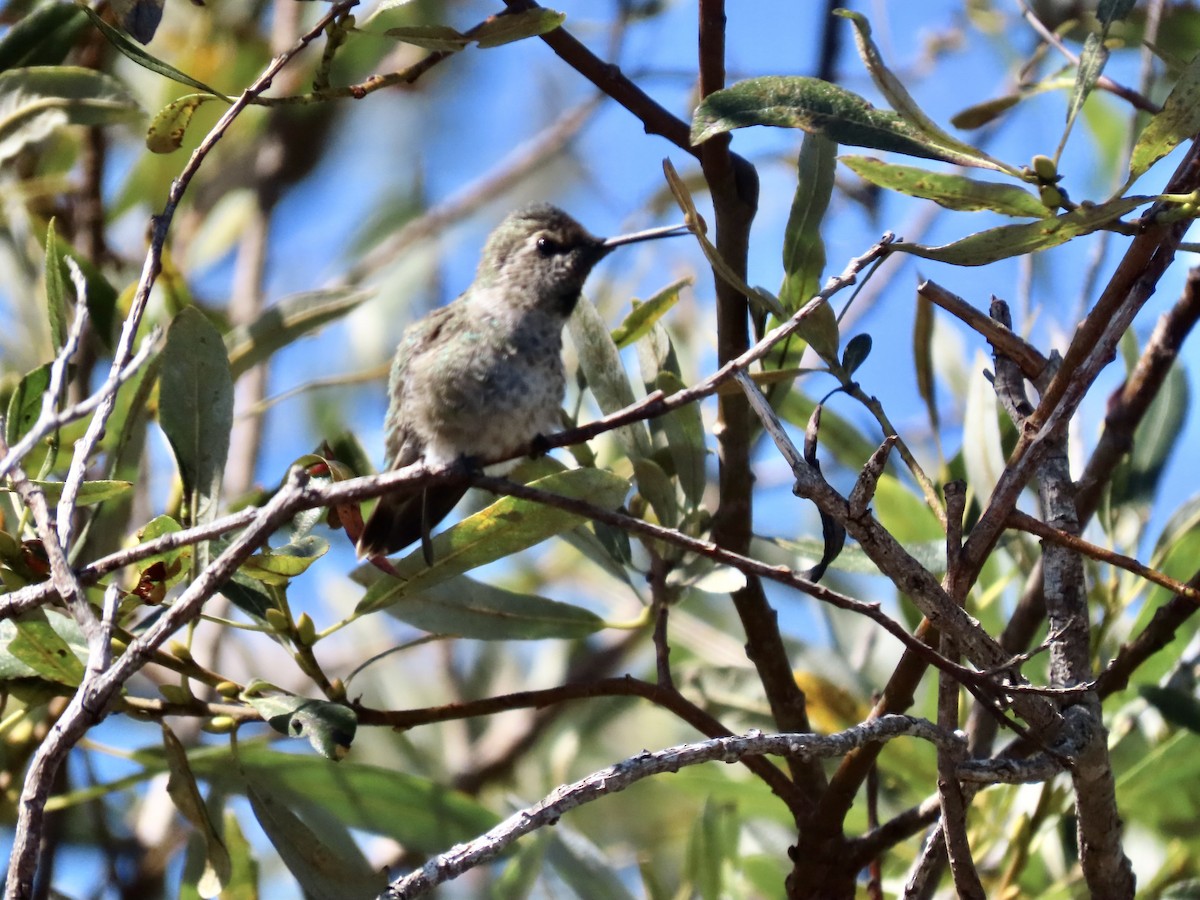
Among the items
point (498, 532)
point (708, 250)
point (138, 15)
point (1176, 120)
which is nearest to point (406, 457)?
point (498, 532)

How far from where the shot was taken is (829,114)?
1371mm

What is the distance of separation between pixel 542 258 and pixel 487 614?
1.03 m

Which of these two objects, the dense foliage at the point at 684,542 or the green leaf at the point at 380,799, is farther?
the green leaf at the point at 380,799

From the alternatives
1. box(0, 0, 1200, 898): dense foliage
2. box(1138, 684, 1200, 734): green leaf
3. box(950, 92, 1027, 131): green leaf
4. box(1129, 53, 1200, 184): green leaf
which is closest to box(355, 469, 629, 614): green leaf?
box(0, 0, 1200, 898): dense foliage

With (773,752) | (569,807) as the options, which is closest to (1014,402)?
(773,752)

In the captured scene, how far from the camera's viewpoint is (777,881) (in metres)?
2.25

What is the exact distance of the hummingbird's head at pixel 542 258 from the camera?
103 inches

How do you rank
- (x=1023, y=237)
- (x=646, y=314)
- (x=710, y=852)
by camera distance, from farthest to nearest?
(x=710, y=852) < (x=646, y=314) < (x=1023, y=237)

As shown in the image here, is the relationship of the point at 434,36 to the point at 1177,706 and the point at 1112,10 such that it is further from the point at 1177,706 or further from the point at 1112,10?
the point at 1177,706

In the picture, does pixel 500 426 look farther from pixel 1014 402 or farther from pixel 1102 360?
pixel 1102 360

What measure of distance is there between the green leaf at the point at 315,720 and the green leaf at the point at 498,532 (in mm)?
192

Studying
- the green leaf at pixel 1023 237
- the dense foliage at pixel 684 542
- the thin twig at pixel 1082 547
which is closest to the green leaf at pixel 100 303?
the dense foliage at pixel 684 542

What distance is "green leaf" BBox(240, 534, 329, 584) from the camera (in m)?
1.48

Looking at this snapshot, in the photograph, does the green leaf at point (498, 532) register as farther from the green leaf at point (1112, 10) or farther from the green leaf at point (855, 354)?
the green leaf at point (1112, 10)
